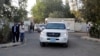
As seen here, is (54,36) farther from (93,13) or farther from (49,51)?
(93,13)

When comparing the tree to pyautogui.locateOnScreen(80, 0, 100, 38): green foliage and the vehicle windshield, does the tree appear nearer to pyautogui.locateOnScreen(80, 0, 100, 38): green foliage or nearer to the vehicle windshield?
pyautogui.locateOnScreen(80, 0, 100, 38): green foliage

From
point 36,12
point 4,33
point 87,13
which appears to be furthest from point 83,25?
point 4,33

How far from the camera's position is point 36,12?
259ft

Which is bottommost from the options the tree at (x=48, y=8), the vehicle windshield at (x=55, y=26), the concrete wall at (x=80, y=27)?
the concrete wall at (x=80, y=27)

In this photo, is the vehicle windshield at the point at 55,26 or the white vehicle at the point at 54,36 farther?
the vehicle windshield at the point at 55,26

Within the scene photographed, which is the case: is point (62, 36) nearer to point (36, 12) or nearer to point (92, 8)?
point (92, 8)

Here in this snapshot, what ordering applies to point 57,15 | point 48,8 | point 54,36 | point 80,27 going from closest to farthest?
1. point 54,36
2. point 80,27
3. point 57,15
4. point 48,8

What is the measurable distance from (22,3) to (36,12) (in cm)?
3839

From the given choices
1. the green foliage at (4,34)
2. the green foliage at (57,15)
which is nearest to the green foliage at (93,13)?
the green foliage at (4,34)

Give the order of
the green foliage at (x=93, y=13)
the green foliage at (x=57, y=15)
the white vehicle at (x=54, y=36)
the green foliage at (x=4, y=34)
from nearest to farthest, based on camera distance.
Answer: the white vehicle at (x=54, y=36), the green foliage at (x=4, y=34), the green foliage at (x=93, y=13), the green foliage at (x=57, y=15)

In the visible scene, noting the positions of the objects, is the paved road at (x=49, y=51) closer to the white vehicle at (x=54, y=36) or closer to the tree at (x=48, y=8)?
the white vehicle at (x=54, y=36)

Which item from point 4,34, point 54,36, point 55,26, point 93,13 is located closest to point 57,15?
point 93,13

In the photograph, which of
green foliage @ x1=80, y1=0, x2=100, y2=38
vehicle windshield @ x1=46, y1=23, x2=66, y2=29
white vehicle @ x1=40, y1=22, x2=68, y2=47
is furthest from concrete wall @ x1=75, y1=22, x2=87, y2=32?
white vehicle @ x1=40, y1=22, x2=68, y2=47

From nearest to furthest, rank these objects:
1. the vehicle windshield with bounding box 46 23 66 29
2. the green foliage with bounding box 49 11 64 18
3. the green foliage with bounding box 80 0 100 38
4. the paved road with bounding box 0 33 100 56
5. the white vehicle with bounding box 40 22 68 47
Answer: the paved road with bounding box 0 33 100 56
the white vehicle with bounding box 40 22 68 47
the vehicle windshield with bounding box 46 23 66 29
the green foliage with bounding box 80 0 100 38
the green foliage with bounding box 49 11 64 18
